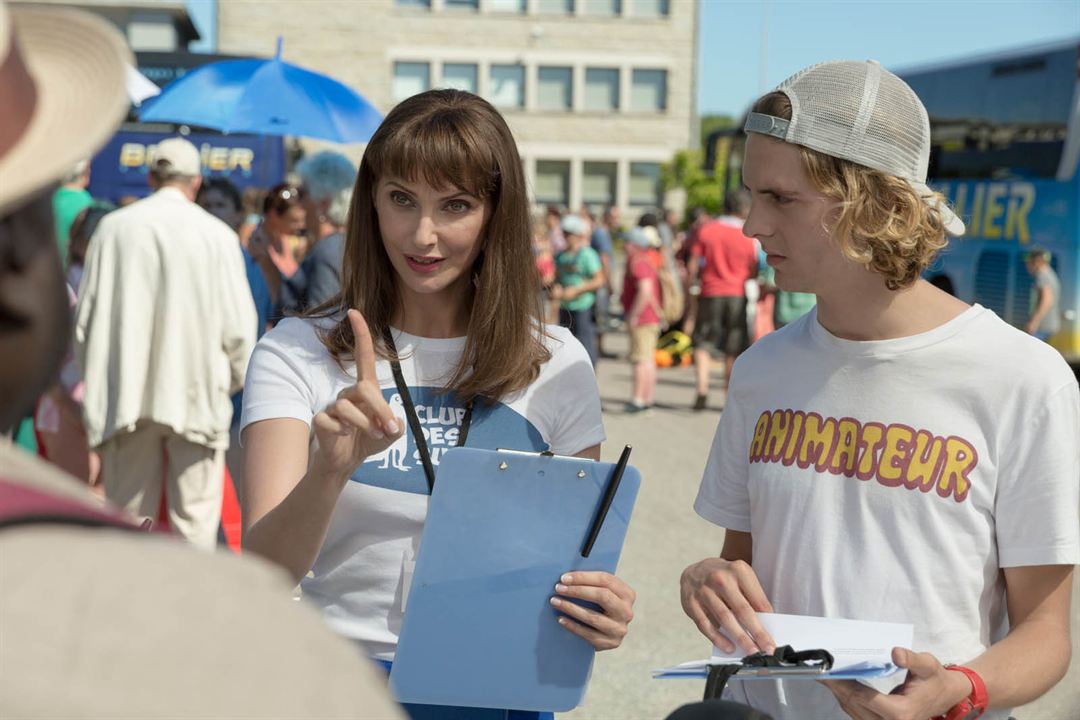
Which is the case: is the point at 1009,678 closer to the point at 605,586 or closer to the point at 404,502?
the point at 605,586

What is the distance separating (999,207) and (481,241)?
46.6 ft

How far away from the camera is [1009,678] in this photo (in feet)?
6.93

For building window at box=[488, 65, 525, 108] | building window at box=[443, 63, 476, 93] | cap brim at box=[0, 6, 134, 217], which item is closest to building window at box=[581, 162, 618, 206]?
building window at box=[488, 65, 525, 108]

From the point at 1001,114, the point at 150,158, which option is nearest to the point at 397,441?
the point at 1001,114

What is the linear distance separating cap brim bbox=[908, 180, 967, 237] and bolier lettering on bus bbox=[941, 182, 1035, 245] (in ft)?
43.5

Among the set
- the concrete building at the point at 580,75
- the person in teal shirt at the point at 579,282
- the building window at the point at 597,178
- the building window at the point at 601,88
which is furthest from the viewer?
the building window at the point at 597,178

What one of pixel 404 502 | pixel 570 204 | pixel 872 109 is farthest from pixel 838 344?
pixel 570 204

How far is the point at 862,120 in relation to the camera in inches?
87.5

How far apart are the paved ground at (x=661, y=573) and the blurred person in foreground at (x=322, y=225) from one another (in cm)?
213

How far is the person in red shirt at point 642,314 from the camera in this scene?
505 inches

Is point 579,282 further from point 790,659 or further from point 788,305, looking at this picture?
point 790,659

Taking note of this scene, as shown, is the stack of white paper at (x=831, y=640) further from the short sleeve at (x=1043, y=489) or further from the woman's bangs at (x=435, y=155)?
the woman's bangs at (x=435, y=155)

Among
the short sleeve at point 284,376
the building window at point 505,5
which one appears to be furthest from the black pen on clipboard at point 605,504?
the building window at point 505,5

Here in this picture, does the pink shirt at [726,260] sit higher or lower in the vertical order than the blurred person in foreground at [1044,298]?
higher
